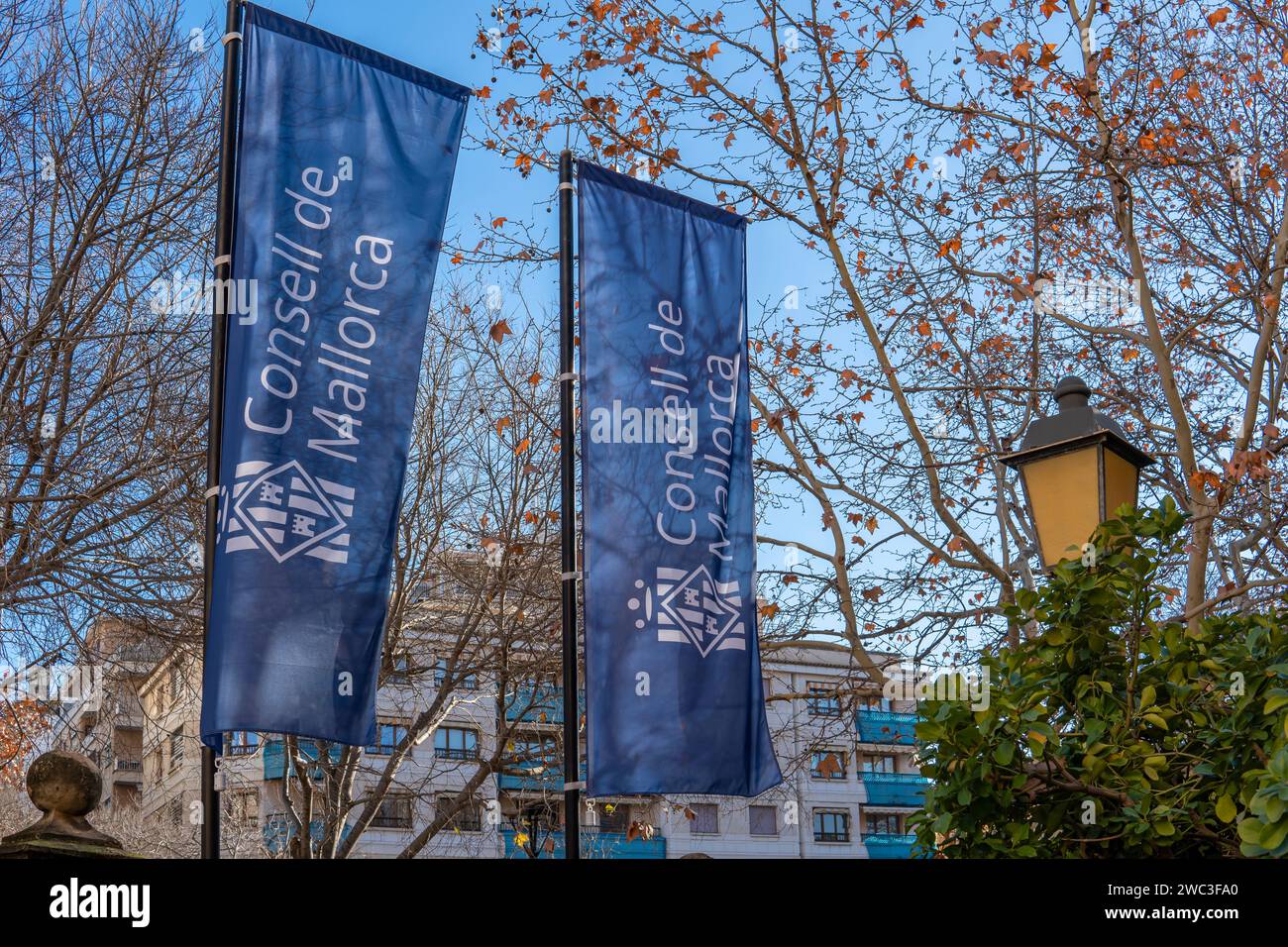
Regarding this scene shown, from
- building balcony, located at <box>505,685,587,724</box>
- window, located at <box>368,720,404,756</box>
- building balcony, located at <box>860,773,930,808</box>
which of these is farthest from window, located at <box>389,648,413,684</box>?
building balcony, located at <box>860,773,930,808</box>

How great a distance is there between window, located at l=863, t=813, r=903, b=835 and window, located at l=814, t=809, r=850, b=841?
1.01 metres

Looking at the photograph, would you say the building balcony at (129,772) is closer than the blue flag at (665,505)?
No

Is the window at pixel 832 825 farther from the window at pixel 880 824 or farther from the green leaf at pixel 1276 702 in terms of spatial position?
the green leaf at pixel 1276 702

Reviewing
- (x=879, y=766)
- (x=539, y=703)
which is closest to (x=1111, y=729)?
(x=539, y=703)

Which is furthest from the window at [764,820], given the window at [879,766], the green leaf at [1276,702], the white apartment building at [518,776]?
the green leaf at [1276,702]

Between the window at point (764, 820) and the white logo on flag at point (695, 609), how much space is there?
2024 inches

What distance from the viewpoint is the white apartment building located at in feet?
48.2

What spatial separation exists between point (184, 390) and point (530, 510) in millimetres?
5223

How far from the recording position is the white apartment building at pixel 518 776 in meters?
14.7

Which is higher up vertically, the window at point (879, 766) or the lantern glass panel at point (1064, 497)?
the lantern glass panel at point (1064, 497)

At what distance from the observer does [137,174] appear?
1244cm
